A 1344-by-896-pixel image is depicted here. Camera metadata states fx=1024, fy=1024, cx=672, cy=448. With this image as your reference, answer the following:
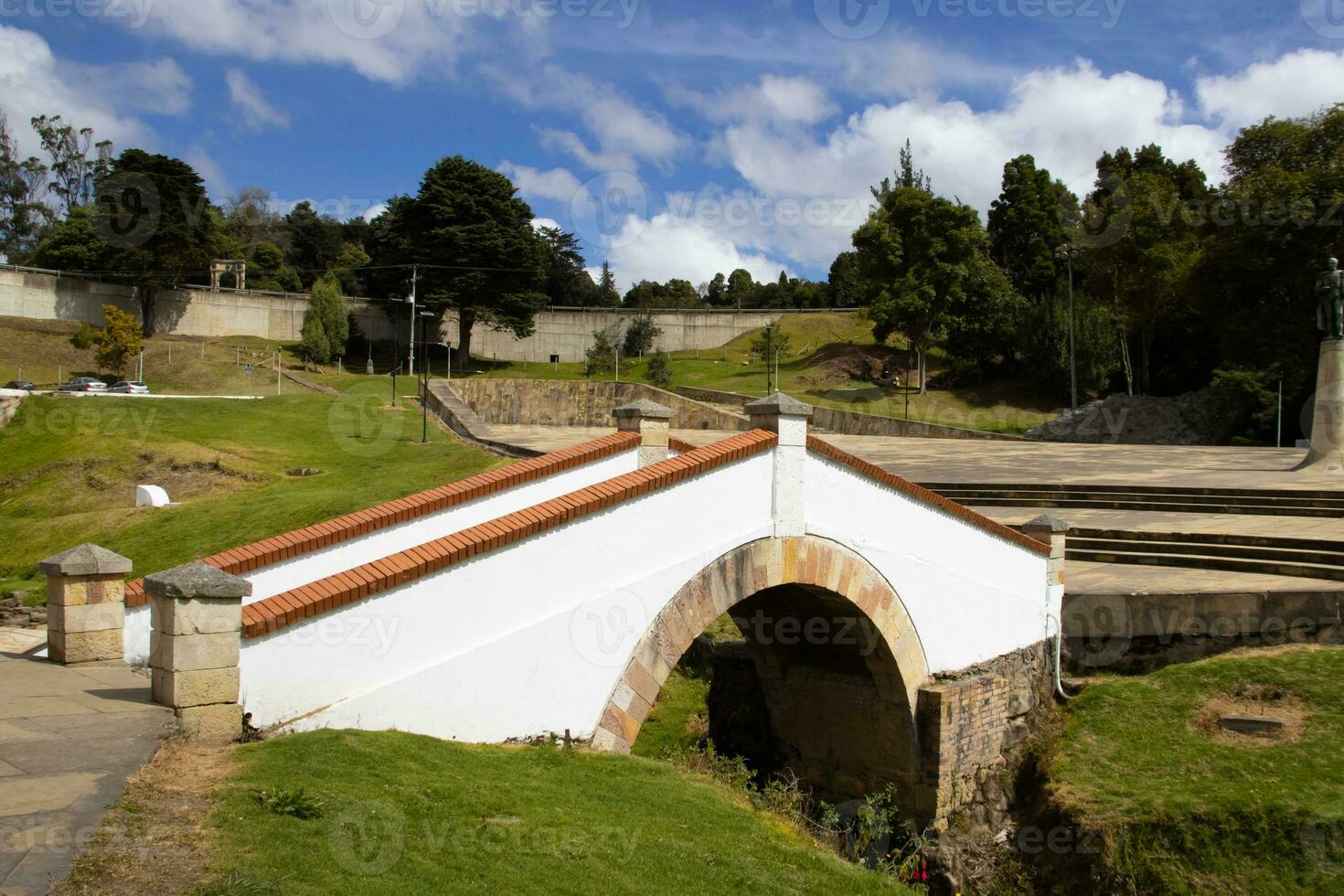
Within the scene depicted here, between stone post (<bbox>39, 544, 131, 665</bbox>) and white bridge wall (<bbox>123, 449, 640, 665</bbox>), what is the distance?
16 centimetres

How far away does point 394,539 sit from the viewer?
32.3 ft

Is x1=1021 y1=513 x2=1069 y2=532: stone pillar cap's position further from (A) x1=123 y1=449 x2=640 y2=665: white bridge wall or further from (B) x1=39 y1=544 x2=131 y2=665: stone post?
(B) x1=39 y1=544 x2=131 y2=665: stone post

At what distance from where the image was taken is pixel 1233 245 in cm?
2988

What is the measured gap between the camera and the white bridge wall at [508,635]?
6707 millimetres

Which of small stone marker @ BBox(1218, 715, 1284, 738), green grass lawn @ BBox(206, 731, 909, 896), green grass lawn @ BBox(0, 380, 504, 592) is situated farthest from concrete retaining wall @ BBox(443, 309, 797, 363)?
green grass lawn @ BBox(206, 731, 909, 896)

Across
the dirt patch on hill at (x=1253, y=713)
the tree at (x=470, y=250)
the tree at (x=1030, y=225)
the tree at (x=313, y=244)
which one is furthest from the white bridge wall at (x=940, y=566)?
the tree at (x=313, y=244)

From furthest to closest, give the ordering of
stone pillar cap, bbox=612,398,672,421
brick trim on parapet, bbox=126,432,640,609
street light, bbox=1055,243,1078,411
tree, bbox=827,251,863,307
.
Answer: tree, bbox=827,251,863,307, street light, bbox=1055,243,1078,411, stone pillar cap, bbox=612,398,672,421, brick trim on parapet, bbox=126,432,640,609

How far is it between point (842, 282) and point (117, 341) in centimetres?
4728

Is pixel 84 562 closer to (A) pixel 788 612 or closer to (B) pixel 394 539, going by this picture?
(B) pixel 394 539

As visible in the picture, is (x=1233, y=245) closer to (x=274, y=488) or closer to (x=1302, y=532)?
(x=1302, y=532)

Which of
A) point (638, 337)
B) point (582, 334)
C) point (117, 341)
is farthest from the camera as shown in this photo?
point (582, 334)

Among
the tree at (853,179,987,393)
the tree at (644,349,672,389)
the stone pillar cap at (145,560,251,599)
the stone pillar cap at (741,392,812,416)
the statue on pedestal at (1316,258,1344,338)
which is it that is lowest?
the stone pillar cap at (145,560,251,599)

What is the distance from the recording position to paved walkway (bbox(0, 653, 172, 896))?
4.14 m

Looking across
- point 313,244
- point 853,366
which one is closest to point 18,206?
point 313,244
